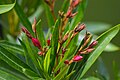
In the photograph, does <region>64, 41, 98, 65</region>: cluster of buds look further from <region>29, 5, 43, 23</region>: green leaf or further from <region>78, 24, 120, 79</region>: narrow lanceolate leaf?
<region>29, 5, 43, 23</region>: green leaf

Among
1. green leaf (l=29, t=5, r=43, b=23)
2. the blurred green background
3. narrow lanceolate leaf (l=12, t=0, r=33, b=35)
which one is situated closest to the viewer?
narrow lanceolate leaf (l=12, t=0, r=33, b=35)

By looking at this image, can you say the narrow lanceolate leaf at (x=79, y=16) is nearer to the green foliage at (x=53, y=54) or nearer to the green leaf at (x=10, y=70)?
the green foliage at (x=53, y=54)

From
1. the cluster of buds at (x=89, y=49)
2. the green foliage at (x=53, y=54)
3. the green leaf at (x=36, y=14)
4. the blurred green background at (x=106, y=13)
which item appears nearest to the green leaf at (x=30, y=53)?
the green foliage at (x=53, y=54)

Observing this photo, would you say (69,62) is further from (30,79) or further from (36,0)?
(36,0)

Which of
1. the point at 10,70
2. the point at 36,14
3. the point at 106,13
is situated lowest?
the point at 106,13

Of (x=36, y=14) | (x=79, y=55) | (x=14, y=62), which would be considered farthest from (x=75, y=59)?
(x=36, y=14)

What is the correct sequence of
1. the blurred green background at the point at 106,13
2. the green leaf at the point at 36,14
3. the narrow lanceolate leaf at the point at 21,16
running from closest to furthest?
1. the narrow lanceolate leaf at the point at 21,16
2. the green leaf at the point at 36,14
3. the blurred green background at the point at 106,13

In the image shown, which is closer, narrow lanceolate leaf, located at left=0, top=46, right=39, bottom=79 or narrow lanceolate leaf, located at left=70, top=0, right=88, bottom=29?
narrow lanceolate leaf, located at left=0, top=46, right=39, bottom=79

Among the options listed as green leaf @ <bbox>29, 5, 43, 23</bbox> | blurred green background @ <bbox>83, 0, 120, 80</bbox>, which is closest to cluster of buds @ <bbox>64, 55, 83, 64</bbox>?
green leaf @ <bbox>29, 5, 43, 23</bbox>

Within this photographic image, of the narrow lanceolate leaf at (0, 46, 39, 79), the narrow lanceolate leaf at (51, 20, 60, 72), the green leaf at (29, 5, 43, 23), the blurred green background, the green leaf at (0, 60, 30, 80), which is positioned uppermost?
the narrow lanceolate leaf at (51, 20, 60, 72)

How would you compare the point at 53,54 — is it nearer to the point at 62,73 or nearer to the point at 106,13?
the point at 62,73

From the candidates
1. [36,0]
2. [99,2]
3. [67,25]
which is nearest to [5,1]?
[67,25]

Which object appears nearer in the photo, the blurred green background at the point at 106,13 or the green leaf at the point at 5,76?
the green leaf at the point at 5,76

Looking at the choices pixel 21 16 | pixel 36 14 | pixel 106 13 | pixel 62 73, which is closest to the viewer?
pixel 62 73
